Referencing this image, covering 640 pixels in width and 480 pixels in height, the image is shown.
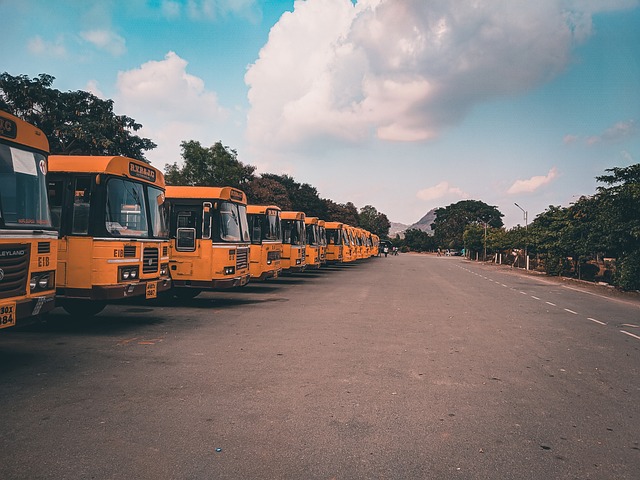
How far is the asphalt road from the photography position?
393cm

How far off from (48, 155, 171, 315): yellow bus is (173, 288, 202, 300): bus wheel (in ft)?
12.3

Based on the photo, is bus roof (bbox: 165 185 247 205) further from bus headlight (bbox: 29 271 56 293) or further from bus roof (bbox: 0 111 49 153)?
bus headlight (bbox: 29 271 56 293)

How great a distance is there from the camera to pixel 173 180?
50.4m

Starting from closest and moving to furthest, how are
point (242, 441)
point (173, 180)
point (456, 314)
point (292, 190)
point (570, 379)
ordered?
point (242, 441) → point (570, 379) → point (456, 314) → point (173, 180) → point (292, 190)

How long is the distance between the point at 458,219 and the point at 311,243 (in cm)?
9642

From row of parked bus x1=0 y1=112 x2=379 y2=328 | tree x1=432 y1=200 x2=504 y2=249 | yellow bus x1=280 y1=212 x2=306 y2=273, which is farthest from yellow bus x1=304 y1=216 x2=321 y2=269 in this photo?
tree x1=432 y1=200 x2=504 y2=249

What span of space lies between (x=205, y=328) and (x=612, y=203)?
1943 cm

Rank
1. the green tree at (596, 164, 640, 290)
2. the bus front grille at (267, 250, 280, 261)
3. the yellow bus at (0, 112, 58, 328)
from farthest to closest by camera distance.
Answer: the green tree at (596, 164, 640, 290) < the bus front grille at (267, 250, 280, 261) < the yellow bus at (0, 112, 58, 328)

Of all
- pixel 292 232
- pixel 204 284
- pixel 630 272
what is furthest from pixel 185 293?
pixel 630 272

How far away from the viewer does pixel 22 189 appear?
6.73 m

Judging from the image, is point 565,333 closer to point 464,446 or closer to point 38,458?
point 464,446

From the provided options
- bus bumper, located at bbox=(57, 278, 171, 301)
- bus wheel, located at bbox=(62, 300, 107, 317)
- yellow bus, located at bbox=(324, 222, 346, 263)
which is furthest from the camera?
yellow bus, located at bbox=(324, 222, 346, 263)

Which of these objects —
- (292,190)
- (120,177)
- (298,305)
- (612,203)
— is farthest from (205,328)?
(292,190)

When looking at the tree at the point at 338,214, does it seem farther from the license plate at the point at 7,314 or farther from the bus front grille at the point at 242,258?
the license plate at the point at 7,314
